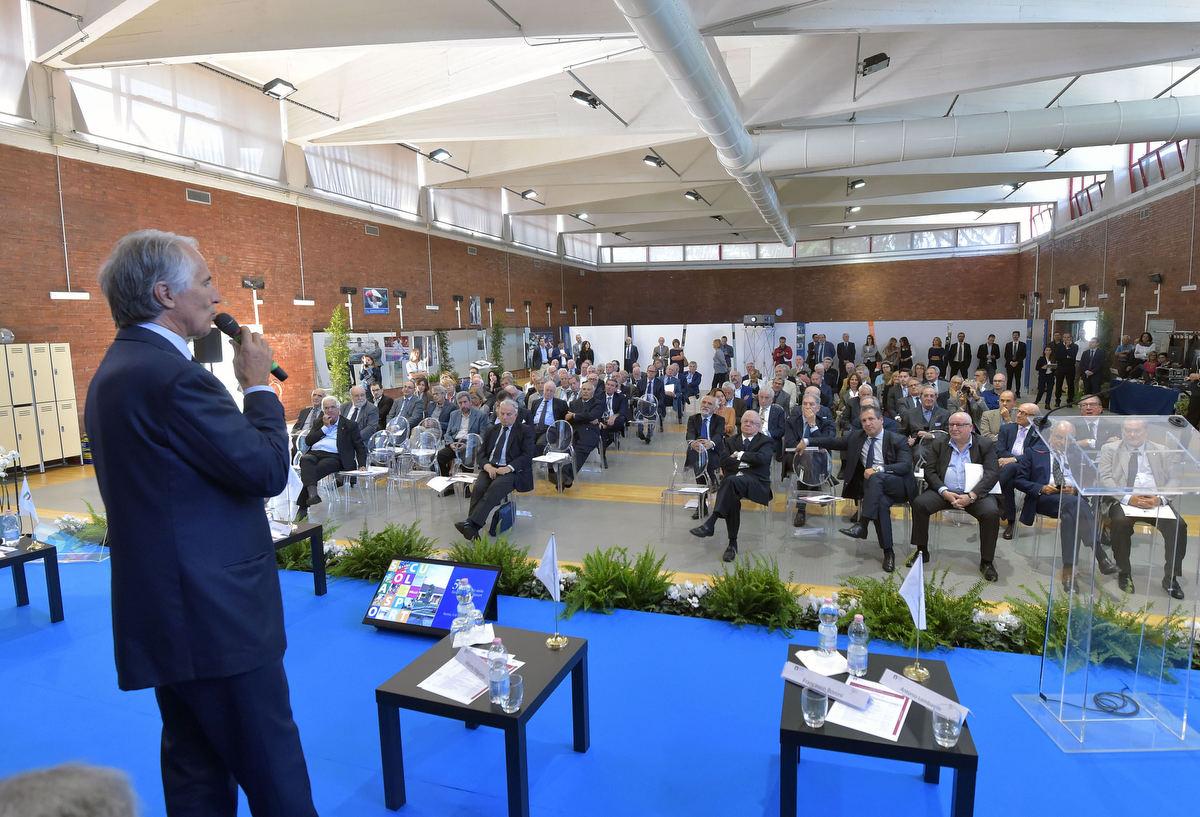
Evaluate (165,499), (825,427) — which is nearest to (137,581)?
(165,499)

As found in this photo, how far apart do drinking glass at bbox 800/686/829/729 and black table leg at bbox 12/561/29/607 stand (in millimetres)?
5390

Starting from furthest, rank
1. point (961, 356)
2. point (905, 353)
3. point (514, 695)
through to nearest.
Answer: point (905, 353) < point (961, 356) < point (514, 695)

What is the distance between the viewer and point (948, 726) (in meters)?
2.38

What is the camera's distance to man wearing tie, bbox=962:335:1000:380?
1864 cm

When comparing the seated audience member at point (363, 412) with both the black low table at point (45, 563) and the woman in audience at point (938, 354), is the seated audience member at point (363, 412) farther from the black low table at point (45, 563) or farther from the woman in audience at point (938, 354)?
the woman in audience at point (938, 354)

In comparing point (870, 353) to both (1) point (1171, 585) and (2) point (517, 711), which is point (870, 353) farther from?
(2) point (517, 711)

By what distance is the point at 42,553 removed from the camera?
4539mm

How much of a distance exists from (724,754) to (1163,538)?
2270 mm

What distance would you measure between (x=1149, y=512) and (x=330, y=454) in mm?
7152

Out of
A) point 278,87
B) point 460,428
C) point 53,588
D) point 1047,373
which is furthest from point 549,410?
point 1047,373

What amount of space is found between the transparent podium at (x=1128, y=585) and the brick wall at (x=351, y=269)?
37.2 ft

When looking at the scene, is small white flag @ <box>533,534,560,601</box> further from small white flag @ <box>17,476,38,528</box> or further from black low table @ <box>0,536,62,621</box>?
small white flag @ <box>17,476,38,528</box>

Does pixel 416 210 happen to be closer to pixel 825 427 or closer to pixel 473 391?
pixel 473 391

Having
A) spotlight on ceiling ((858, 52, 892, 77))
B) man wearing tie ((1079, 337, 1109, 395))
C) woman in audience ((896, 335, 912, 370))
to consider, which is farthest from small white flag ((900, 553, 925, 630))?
woman in audience ((896, 335, 912, 370))
